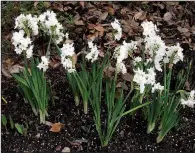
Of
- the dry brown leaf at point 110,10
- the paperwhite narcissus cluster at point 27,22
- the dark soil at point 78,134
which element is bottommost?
the dark soil at point 78,134

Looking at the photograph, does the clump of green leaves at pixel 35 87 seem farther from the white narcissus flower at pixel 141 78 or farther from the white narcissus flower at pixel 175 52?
the white narcissus flower at pixel 175 52

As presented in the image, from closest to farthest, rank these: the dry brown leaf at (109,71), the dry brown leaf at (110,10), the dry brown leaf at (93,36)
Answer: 1. the dry brown leaf at (109,71)
2. the dry brown leaf at (93,36)
3. the dry brown leaf at (110,10)

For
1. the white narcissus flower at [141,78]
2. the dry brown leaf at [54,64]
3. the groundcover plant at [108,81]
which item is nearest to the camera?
the white narcissus flower at [141,78]

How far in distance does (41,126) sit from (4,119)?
296 millimetres

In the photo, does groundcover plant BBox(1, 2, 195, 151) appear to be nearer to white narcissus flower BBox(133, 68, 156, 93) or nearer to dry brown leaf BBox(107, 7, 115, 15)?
white narcissus flower BBox(133, 68, 156, 93)

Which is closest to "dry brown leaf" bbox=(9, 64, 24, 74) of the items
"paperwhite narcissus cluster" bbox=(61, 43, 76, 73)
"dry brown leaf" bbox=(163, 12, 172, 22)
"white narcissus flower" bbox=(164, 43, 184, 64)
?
"paperwhite narcissus cluster" bbox=(61, 43, 76, 73)

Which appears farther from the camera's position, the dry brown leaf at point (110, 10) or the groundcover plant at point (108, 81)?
the dry brown leaf at point (110, 10)

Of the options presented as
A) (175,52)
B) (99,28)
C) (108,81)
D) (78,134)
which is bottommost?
(78,134)

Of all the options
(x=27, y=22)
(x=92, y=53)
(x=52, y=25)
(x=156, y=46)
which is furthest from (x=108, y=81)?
(x=27, y=22)

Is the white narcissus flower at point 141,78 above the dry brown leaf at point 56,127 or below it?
above

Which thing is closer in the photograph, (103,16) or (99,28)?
(99,28)

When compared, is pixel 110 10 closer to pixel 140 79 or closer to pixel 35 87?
pixel 35 87

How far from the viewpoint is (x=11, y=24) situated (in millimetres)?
4277

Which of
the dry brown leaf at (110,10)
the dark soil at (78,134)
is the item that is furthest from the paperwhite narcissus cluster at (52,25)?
the dry brown leaf at (110,10)
